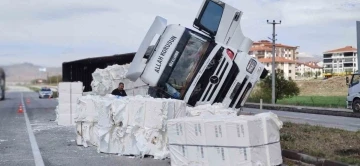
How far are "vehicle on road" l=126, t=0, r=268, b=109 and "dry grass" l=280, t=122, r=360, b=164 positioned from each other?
2072 millimetres

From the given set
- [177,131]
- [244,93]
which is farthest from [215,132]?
[244,93]

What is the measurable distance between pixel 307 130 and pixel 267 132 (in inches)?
225

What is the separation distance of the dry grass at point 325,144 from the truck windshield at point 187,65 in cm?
286

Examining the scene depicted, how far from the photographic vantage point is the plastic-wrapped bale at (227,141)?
313 inches

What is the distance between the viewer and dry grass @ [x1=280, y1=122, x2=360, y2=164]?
29.1 feet

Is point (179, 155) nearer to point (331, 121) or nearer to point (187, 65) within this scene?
point (187, 65)

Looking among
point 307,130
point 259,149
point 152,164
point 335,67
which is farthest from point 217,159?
point 335,67

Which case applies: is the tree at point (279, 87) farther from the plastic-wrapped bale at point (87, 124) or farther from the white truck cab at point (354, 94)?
the plastic-wrapped bale at point (87, 124)

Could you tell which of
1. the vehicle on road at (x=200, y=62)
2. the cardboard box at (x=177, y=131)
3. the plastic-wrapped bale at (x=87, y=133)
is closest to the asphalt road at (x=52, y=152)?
the plastic-wrapped bale at (x=87, y=133)

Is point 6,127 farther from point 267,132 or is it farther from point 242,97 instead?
point 267,132

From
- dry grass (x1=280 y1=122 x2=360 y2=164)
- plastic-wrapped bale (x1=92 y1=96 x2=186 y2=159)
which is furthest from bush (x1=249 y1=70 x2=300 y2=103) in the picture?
plastic-wrapped bale (x1=92 y1=96 x2=186 y2=159)

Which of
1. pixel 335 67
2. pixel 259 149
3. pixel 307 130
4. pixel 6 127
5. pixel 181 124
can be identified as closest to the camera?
pixel 259 149

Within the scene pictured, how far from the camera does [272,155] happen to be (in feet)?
27.1

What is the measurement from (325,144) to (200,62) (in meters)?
4.71
